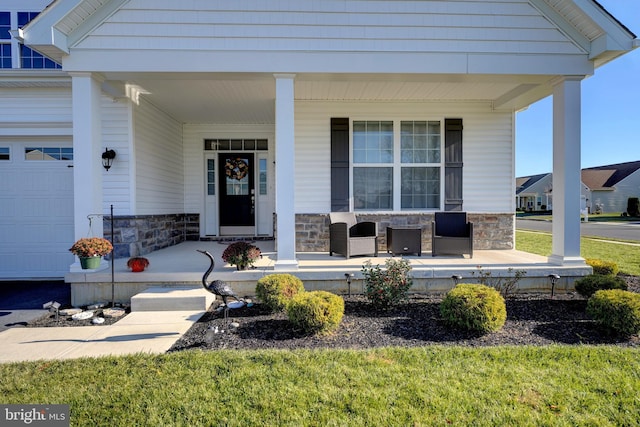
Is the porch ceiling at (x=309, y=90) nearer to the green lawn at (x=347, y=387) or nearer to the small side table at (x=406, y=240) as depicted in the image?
the small side table at (x=406, y=240)

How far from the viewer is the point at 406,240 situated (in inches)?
241

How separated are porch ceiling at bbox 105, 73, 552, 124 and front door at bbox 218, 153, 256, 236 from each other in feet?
4.04

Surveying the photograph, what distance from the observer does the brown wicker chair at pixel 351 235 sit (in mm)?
5812

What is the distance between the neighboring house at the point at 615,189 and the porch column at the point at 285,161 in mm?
39236

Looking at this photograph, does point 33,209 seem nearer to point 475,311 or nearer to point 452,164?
point 475,311

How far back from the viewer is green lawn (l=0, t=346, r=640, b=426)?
6.91 ft

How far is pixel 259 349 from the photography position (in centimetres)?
307

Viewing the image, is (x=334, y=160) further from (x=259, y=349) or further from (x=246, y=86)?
(x=259, y=349)

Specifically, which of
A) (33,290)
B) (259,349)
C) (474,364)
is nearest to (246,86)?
(259,349)

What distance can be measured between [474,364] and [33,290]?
6.16 meters

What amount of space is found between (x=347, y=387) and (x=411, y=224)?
4.75m

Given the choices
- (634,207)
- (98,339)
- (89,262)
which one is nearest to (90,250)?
(89,262)

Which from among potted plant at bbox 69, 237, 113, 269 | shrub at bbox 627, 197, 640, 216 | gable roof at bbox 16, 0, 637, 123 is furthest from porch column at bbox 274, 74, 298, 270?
shrub at bbox 627, 197, 640, 216

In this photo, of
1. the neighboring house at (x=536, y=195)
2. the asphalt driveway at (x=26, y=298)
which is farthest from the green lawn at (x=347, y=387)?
the neighboring house at (x=536, y=195)
